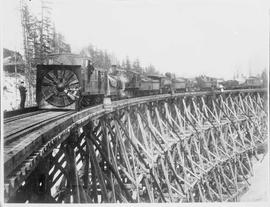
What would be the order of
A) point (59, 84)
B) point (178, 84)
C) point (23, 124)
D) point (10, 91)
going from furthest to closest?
point (178, 84) < point (59, 84) < point (10, 91) < point (23, 124)

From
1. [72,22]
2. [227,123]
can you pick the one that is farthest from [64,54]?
[227,123]

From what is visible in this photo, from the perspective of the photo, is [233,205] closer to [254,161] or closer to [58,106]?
[58,106]

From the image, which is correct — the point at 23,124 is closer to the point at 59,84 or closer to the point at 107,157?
the point at 59,84

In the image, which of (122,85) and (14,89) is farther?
(122,85)

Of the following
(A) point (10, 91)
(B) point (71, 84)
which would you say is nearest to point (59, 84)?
(B) point (71, 84)

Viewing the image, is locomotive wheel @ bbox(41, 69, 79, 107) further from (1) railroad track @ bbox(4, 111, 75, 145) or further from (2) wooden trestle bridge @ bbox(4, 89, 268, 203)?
(2) wooden trestle bridge @ bbox(4, 89, 268, 203)

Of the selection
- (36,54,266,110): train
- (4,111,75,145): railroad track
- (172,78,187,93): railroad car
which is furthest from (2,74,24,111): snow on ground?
(172,78,187,93): railroad car

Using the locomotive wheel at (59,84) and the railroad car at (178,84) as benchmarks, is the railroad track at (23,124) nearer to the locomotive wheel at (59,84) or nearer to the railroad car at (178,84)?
the locomotive wheel at (59,84)

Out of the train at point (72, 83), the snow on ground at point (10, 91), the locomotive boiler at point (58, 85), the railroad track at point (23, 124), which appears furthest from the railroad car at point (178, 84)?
the railroad track at point (23, 124)
